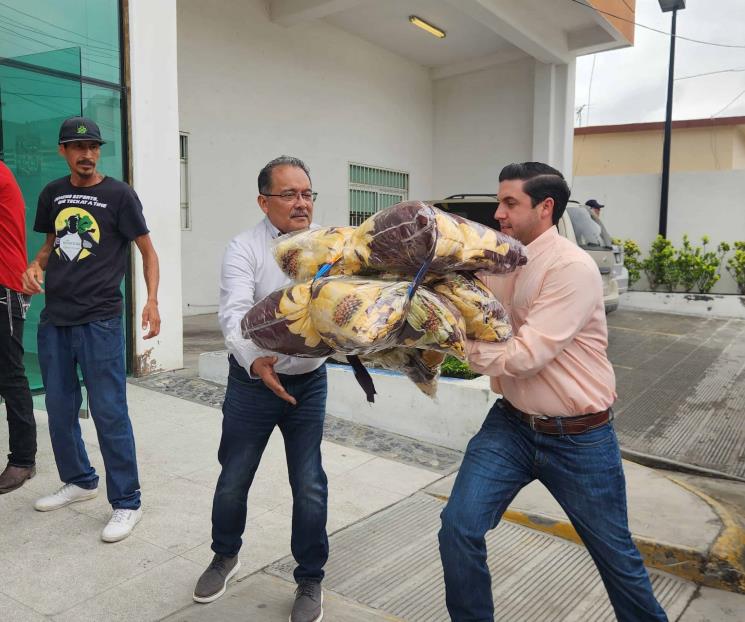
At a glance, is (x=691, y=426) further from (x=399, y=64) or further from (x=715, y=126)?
(x=715, y=126)

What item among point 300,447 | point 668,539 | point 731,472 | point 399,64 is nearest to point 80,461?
point 300,447

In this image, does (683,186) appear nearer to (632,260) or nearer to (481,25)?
(632,260)

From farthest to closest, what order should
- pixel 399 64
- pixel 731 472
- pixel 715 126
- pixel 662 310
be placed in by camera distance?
pixel 715 126, pixel 399 64, pixel 662 310, pixel 731 472

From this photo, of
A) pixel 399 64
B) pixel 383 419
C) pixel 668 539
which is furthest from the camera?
pixel 399 64

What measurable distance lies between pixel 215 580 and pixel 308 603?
17.2 inches

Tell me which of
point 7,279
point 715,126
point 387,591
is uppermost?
point 715,126

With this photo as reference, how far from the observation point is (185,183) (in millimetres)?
10445

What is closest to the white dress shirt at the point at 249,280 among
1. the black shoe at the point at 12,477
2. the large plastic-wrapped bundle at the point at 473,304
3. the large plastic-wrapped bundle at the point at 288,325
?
the large plastic-wrapped bundle at the point at 288,325

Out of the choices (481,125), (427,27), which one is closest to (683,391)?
(427,27)

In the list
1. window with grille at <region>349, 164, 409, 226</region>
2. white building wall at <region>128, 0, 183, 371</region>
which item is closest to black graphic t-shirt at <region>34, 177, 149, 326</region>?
white building wall at <region>128, 0, 183, 371</region>

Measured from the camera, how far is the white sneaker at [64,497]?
364 cm

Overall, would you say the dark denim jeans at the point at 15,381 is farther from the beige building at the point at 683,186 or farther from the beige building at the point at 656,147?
the beige building at the point at 656,147

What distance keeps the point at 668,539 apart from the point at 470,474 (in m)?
1.81

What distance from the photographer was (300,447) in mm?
2750
